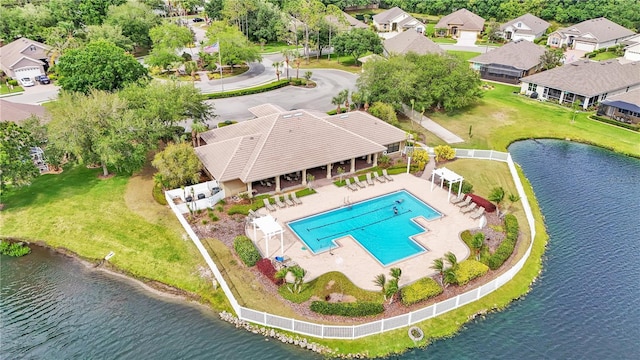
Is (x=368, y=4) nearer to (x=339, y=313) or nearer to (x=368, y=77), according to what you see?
(x=368, y=77)

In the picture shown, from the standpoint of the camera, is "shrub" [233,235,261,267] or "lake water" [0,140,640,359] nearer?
"lake water" [0,140,640,359]

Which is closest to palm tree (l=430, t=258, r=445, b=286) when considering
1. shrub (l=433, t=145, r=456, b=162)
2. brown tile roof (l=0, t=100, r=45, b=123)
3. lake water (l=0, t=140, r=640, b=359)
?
lake water (l=0, t=140, r=640, b=359)

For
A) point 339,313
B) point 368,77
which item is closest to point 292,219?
point 339,313

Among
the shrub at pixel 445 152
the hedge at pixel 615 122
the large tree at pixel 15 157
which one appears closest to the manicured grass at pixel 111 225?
the large tree at pixel 15 157

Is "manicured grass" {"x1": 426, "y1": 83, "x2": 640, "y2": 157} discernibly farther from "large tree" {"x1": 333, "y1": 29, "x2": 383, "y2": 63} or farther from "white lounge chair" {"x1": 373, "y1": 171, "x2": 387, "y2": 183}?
"large tree" {"x1": 333, "y1": 29, "x2": 383, "y2": 63}

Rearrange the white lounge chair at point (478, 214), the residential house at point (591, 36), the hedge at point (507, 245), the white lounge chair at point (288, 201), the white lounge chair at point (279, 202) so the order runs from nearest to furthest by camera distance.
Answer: the hedge at point (507, 245) → the white lounge chair at point (478, 214) → the white lounge chair at point (279, 202) → the white lounge chair at point (288, 201) → the residential house at point (591, 36)

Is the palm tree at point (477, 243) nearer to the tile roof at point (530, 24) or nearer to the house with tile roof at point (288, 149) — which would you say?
the house with tile roof at point (288, 149)
